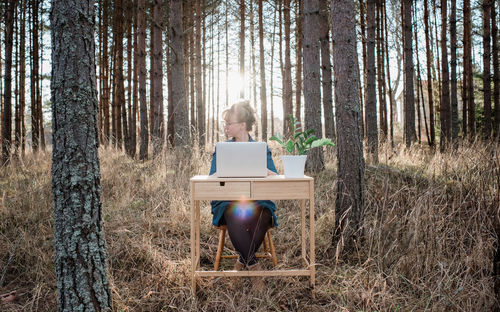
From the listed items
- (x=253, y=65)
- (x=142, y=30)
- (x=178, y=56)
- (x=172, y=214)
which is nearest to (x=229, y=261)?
(x=172, y=214)

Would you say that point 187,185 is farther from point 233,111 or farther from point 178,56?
point 178,56

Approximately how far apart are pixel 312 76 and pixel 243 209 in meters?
3.44

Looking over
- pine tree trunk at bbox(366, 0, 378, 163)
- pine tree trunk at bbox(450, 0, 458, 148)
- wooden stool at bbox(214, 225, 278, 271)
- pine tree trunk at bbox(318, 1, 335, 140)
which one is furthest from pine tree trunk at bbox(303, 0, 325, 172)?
pine tree trunk at bbox(450, 0, 458, 148)

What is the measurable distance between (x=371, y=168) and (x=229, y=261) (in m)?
2.91

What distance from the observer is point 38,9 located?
30.6 ft

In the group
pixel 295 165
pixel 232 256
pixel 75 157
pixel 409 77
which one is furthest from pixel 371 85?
pixel 75 157

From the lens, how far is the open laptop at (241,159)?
82.5 inches

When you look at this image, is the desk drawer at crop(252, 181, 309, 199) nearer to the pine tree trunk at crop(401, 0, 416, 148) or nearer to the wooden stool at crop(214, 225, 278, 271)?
the wooden stool at crop(214, 225, 278, 271)

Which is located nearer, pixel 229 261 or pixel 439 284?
pixel 439 284

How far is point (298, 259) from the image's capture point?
272cm

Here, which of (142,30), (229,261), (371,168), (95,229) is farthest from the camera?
(142,30)

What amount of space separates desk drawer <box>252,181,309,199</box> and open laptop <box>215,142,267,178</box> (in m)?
0.09

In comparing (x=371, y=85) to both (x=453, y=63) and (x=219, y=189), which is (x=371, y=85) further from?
(x=219, y=189)

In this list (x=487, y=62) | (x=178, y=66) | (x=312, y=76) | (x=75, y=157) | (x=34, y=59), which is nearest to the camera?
(x=75, y=157)
